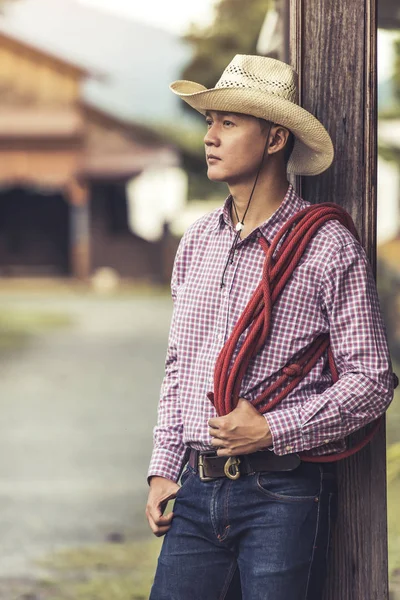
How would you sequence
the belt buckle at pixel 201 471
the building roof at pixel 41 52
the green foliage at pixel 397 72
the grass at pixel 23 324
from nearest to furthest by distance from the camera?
the belt buckle at pixel 201 471 → the green foliage at pixel 397 72 → the grass at pixel 23 324 → the building roof at pixel 41 52

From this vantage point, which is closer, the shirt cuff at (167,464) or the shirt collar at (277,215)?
the shirt collar at (277,215)

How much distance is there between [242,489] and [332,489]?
226mm

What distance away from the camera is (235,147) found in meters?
2.26

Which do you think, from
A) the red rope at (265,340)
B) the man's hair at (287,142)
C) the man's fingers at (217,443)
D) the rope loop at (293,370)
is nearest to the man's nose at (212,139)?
the man's hair at (287,142)

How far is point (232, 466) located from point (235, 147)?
0.68 metres

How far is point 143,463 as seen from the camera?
267 inches

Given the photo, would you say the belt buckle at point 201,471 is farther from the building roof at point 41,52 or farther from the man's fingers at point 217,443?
the building roof at point 41,52

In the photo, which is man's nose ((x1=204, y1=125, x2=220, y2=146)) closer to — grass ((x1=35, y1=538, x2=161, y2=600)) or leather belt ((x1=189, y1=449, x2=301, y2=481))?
leather belt ((x1=189, y1=449, x2=301, y2=481))

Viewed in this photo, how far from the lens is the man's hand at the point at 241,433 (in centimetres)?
213

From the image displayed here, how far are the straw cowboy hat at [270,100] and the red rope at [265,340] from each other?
173 mm

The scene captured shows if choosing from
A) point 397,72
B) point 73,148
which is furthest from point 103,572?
point 73,148

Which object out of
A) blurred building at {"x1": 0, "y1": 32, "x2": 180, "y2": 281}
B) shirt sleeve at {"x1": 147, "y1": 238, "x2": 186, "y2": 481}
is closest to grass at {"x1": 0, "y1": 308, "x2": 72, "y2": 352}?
blurred building at {"x1": 0, "y1": 32, "x2": 180, "y2": 281}

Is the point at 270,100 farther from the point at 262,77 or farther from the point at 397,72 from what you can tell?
the point at 397,72

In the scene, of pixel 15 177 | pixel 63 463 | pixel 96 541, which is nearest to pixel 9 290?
pixel 15 177
